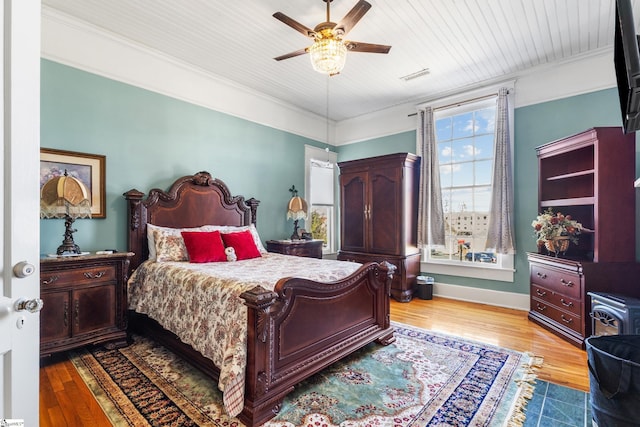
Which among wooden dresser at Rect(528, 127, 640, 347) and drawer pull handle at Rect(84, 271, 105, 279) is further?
wooden dresser at Rect(528, 127, 640, 347)

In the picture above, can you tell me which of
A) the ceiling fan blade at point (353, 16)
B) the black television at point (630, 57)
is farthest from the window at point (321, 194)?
the black television at point (630, 57)

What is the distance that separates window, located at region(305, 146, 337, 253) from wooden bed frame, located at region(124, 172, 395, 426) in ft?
6.64

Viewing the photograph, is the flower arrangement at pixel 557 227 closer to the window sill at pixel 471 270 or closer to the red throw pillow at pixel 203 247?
the window sill at pixel 471 270

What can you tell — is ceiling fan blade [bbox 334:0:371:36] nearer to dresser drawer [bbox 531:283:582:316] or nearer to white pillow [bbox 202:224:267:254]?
white pillow [bbox 202:224:267:254]

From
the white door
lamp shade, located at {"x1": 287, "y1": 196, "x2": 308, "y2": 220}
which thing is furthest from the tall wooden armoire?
the white door

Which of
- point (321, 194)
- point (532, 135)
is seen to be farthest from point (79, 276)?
point (532, 135)

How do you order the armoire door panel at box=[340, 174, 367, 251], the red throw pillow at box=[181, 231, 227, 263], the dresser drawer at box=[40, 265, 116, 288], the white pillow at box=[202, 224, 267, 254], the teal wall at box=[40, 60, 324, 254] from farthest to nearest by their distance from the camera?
the armoire door panel at box=[340, 174, 367, 251] < the white pillow at box=[202, 224, 267, 254] < the red throw pillow at box=[181, 231, 227, 263] < the teal wall at box=[40, 60, 324, 254] < the dresser drawer at box=[40, 265, 116, 288]

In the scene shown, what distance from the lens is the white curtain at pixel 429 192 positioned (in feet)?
15.4

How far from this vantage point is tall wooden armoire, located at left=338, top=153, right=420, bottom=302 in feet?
15.0

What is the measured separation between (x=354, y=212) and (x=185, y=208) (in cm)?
258

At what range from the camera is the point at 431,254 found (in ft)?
16.1

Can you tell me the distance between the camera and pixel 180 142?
3.85 m

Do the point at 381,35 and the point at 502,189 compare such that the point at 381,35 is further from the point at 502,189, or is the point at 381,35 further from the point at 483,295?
the point at 483,295

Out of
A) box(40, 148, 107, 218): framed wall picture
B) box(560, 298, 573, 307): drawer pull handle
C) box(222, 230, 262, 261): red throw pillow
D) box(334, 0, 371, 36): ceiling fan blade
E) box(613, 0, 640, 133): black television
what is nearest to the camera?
box(613, 0, 640, 133): black television
